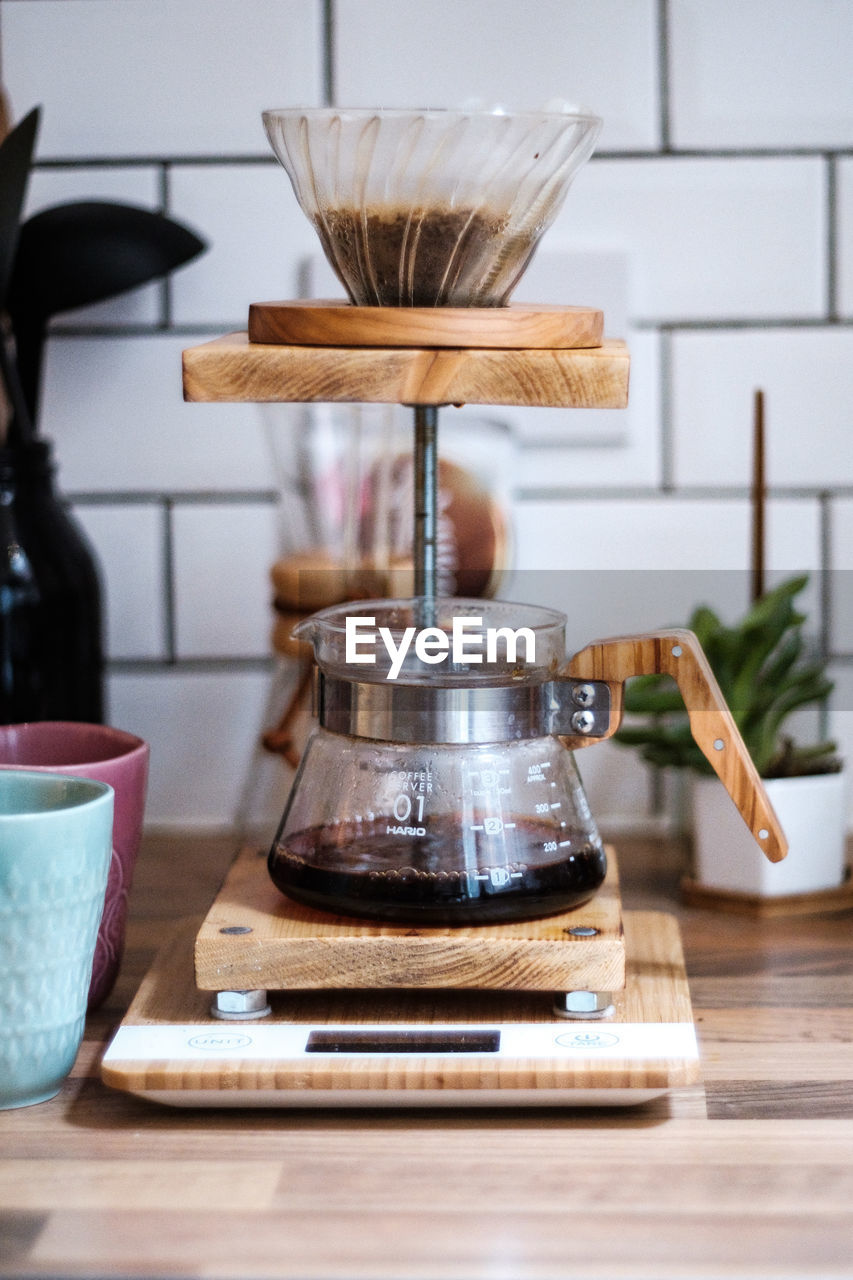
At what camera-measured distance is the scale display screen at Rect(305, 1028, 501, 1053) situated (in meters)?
0.61

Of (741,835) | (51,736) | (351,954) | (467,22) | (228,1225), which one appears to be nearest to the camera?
(228,1225)

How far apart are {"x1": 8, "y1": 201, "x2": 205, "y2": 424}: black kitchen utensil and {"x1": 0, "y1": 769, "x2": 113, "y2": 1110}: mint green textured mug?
1.37ft

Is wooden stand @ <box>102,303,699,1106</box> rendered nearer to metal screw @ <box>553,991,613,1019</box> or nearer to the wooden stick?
metal screw @ <box>553,991,613,1019</box>

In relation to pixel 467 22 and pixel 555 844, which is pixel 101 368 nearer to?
pixel 467 22

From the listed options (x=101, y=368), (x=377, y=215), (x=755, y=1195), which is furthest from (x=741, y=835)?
(x=101, y=368)

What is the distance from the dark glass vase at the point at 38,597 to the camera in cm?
87

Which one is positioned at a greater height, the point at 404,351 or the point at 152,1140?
the point at 404,351

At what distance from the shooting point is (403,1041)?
0.62 meters

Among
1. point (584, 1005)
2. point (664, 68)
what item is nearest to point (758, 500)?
point (664, 68)

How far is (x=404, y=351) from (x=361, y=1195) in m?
0.34

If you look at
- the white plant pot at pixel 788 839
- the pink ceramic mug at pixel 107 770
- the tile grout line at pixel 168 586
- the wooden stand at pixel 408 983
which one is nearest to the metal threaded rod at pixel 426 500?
the wooden stand at pixel 408 983

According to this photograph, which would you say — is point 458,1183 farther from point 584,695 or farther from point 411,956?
point 584,695

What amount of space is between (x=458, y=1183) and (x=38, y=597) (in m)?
→ 0.48

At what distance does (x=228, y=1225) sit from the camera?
1.71 feet
